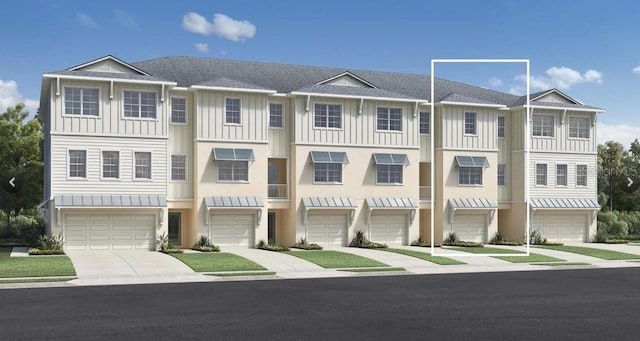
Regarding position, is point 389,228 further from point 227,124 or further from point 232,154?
point 227,124

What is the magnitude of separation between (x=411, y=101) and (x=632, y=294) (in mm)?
22691

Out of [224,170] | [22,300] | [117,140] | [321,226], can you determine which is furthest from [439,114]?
[22,300]

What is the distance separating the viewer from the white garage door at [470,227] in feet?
149

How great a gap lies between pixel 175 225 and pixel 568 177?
24180mm

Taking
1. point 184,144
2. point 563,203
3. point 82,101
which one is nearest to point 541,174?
point 563,203

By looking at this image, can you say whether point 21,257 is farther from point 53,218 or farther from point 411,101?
point 411,101

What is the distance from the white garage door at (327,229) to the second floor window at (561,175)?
47.4 ft

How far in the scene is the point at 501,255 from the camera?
1433 inches

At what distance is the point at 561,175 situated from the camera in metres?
48.1

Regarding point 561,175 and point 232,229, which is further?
point 561,175

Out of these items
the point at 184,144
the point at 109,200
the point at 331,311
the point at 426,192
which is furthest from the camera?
the point at 426,192

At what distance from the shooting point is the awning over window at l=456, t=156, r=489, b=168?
44750 mm

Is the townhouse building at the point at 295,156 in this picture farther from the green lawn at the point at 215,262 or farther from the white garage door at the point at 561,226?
the green lawn at the point at 215,262

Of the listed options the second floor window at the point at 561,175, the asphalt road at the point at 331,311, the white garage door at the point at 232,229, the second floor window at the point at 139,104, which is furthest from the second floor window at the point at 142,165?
the second floor window at the point at 561,175
